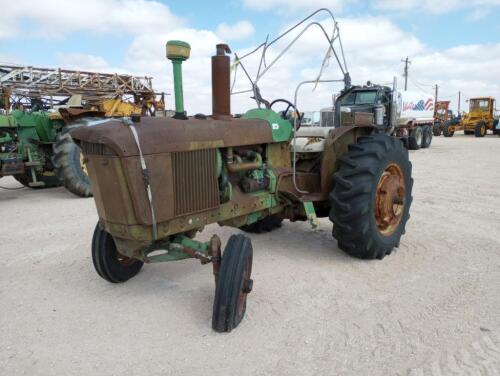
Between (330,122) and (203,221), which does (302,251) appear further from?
(330,122)

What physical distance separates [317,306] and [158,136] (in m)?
1.69

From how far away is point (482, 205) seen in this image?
6074 millimetres

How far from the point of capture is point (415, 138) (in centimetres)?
1786

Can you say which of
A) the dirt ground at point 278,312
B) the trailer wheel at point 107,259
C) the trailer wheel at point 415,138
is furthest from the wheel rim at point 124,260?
the trailer wheel at point 415,138

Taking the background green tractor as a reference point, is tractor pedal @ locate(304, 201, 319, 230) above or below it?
below

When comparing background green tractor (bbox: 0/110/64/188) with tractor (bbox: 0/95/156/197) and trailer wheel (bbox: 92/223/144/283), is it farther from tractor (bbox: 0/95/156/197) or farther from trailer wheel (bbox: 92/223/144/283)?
trailer wheel (bbox: 92/223/144/283)

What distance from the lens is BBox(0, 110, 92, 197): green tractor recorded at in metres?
7.40

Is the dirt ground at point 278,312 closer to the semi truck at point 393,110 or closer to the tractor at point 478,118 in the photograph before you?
the semi truck at point 393,110

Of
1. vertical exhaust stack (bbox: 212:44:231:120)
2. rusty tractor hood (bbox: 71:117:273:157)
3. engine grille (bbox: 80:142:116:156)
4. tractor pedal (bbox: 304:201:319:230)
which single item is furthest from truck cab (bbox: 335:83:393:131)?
engine grille (bbox: 80:142:116:156)

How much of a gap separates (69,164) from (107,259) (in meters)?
4.61

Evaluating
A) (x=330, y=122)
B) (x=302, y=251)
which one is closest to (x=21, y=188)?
(x=302, y=251)

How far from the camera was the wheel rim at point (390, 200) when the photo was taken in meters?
4.04

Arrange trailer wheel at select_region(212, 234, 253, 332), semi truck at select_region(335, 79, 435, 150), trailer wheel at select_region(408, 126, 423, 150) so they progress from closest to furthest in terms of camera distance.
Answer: trailer wheel at select_region(212, 234, 253, 332)
semi truck at select_region(335, 79, 435, 150)
trailer wheel at select_region(408, 126, 423, 150)

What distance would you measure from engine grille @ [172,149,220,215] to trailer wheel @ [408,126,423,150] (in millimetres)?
16445
